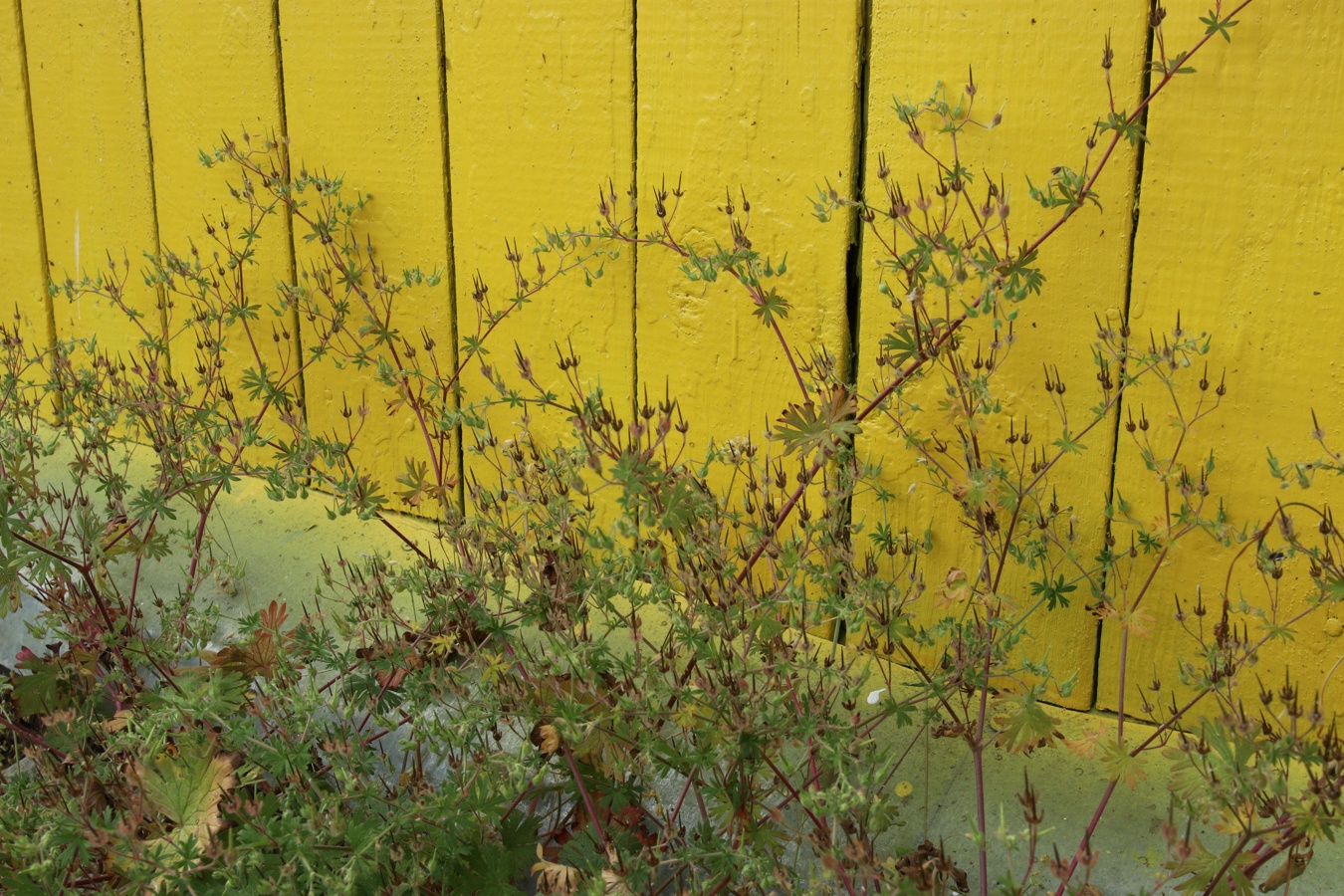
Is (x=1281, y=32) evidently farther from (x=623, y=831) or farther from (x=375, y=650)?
(x=375, y=650)

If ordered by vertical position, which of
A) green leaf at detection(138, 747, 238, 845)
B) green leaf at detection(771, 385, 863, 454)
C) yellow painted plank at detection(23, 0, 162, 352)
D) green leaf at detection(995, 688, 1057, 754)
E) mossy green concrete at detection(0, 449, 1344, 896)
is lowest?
mossy green concrete at detection(0, 449, 1344, 896)

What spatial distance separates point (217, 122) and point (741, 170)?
4.34ft

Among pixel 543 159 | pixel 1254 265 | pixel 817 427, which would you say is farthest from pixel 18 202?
pixel 1254 265

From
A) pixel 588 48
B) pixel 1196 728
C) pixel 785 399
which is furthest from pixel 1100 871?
pixel 588 48

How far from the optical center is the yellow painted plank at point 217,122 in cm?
264

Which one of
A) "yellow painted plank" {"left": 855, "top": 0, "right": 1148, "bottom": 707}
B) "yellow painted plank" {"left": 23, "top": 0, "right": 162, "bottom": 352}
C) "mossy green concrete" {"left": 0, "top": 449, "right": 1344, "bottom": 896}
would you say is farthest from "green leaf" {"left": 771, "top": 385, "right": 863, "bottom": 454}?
"yellow painted plank" {"left": 23, "top": 0, "right": 162, "bottom": 352}

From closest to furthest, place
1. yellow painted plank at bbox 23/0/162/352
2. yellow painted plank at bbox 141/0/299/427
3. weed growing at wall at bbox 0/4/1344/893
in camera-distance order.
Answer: weed growing at wall at bbox 0/4/1344/893 → yellow painted plank at bbox 141/0/299/427 → yellow painted plank at bbox 23/0/162/352

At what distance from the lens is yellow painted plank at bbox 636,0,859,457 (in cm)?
196

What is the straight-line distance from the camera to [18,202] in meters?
3.21

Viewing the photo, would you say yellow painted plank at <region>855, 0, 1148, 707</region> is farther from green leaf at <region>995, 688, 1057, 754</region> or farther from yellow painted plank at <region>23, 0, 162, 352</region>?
yellow painted plank at <region>23, 0, 162, 352</region>

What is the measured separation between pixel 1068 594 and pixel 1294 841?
1.99 ft

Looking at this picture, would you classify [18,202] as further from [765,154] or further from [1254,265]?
[1254,265]


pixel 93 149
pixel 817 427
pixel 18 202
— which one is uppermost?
pixel 93 149

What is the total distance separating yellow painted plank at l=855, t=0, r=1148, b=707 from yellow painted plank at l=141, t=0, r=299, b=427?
1376 millimetres
